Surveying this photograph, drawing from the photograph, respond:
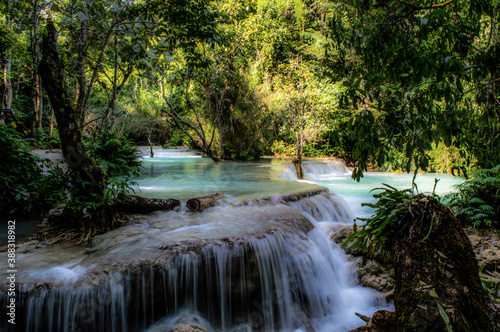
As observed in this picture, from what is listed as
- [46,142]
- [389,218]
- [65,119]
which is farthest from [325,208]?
[46,142]

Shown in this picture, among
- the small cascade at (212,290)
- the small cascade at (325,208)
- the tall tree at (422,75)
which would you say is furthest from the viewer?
the small cascade at (325,208)

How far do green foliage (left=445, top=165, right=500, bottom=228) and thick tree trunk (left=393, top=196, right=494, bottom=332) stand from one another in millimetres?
4897

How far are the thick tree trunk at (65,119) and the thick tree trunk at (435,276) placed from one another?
4690mm

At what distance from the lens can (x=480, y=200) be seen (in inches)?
232

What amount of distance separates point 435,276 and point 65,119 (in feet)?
16.7

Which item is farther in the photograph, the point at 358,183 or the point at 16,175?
the point at 358,183

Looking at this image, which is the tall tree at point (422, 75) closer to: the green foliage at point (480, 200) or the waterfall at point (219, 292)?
the waterfall at point (219, 292)

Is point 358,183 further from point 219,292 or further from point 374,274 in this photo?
point 219,292

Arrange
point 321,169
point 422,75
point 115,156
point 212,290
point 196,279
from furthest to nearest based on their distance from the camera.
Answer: point 321,169 → point 115,156 → point 212,290 → point 196,279 → point 422,75

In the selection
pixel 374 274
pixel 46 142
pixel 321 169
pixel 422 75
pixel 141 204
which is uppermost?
pixel 422 75

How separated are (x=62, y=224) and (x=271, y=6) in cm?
2534

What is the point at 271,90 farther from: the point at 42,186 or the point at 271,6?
the point at 42,186

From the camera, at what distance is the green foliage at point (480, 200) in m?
5.81

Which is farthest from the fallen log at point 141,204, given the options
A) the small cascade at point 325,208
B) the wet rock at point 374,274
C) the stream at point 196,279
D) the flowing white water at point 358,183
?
the flowing white water at point 358,183
